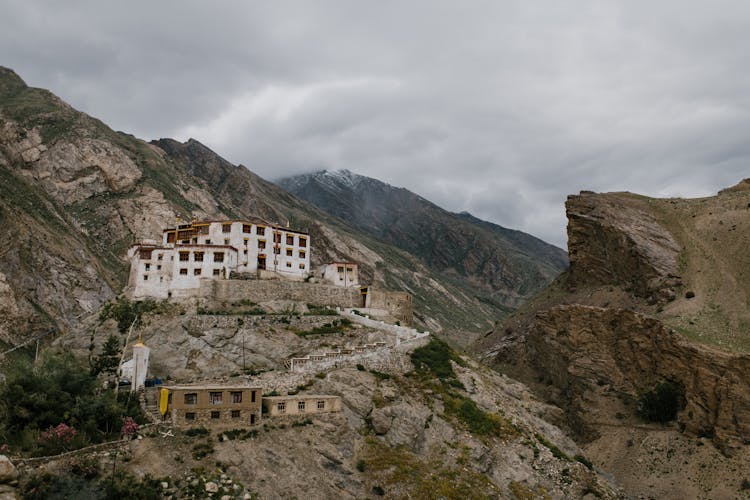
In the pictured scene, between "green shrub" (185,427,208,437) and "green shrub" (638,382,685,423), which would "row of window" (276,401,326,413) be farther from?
"green shrub" (638,382,685,423)

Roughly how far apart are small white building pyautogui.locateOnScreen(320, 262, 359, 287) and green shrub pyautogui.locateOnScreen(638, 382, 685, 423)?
117ft

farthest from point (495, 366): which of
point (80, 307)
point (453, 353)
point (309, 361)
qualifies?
point (80, 307)

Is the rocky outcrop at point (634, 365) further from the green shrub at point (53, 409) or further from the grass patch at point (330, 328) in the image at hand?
the green shrub at point (53, 409)

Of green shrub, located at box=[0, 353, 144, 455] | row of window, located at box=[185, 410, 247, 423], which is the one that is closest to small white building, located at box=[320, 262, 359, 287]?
row of window, located at box=[185, 410, 247, 423]

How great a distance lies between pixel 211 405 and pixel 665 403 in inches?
1940

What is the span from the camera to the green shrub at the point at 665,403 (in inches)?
2640

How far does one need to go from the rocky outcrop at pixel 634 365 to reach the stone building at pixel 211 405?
43974 mm

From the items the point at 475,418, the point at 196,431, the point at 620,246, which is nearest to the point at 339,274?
the point at 475,418

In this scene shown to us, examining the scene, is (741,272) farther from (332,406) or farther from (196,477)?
(196,477)

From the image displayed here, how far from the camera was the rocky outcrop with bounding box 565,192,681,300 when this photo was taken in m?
81.4

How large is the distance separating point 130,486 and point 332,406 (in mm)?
16383

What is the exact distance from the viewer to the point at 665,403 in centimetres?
6731

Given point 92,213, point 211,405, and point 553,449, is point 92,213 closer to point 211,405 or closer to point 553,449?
point 211,405

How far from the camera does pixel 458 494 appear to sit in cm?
4528
